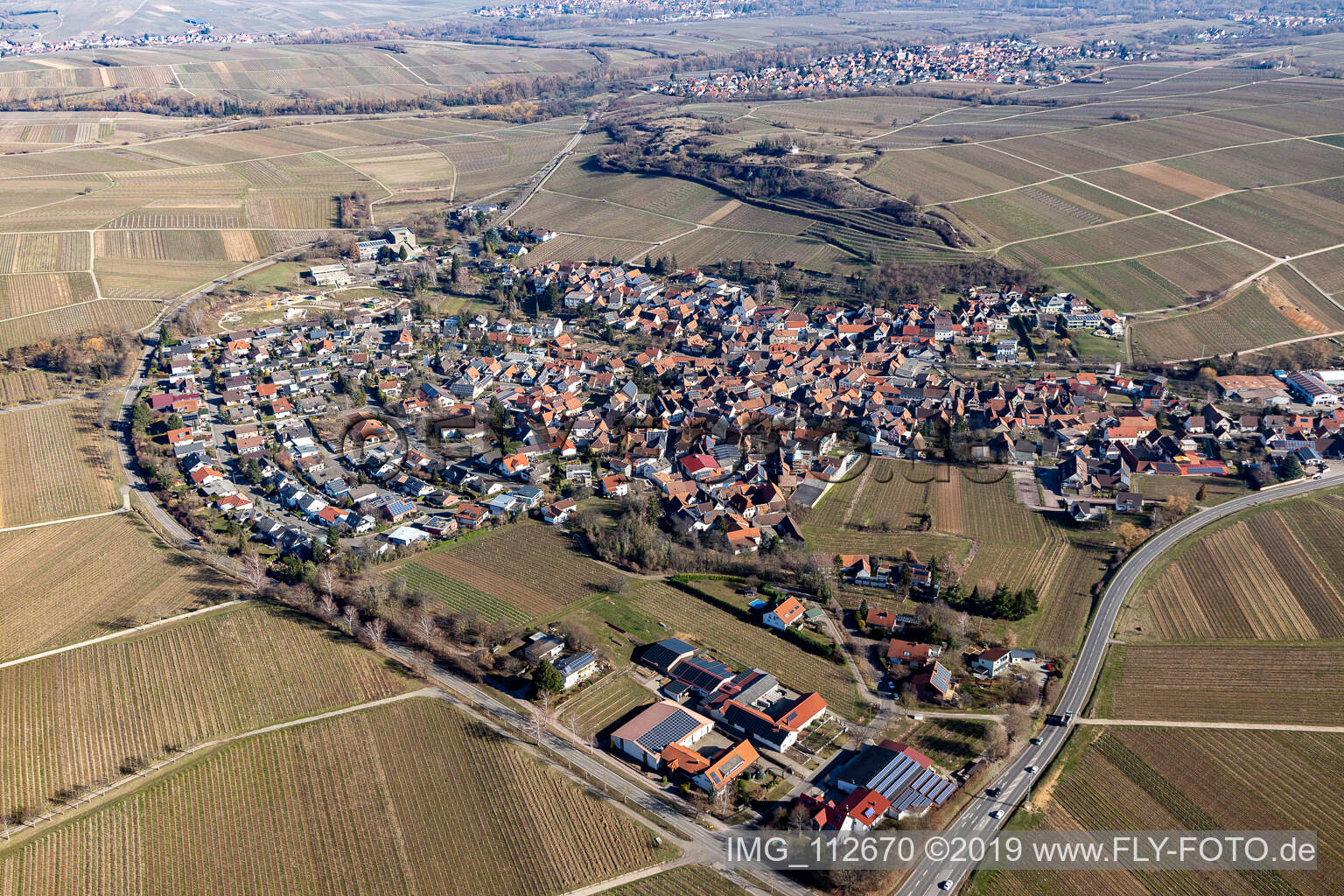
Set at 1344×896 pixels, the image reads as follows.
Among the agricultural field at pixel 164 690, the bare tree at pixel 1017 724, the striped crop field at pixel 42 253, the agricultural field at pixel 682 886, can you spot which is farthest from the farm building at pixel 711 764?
the striped crop field at pixel 42 253

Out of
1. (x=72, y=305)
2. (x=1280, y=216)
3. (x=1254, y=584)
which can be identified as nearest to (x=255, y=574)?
(x=1254, y=584)

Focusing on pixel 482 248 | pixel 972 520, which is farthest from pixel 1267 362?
pixel 482 248

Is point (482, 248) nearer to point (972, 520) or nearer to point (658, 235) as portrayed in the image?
point (658, 235)

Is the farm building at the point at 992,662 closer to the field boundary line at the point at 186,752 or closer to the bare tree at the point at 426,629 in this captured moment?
the field boundary line at the point at 186,752

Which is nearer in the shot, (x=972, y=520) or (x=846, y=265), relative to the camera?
(x=972, y=520)

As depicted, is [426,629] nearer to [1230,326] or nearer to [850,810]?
[850,810]

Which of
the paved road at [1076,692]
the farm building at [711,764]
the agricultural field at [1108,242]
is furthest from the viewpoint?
the agricultural field at [1108,242]
